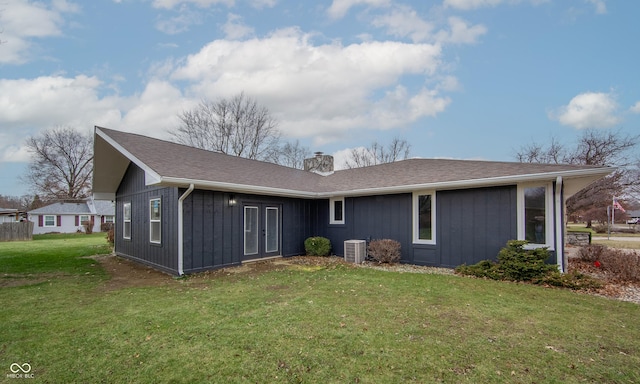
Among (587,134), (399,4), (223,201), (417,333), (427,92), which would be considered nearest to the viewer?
(417,333)

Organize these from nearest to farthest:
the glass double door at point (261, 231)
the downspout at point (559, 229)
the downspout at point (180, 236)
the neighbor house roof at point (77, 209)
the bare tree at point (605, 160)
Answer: the downspout at point (559, 229), the downspout at point (180, 236), the glass double door at point (261, 231), the bare tree at point (605, 160), the neighbor house roof at point (77, 209)

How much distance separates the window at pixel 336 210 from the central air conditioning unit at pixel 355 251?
1293 mm

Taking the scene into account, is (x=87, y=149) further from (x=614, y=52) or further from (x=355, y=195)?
(x=614, y=52)

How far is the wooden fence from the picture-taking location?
2014 cm

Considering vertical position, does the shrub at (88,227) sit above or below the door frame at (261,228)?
below

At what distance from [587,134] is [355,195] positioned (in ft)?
48.5

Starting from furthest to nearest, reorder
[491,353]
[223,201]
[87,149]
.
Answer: [87,149]
[223,201]
[491,353]

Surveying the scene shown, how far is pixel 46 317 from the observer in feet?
14.4

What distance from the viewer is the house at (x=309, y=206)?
7.17 m

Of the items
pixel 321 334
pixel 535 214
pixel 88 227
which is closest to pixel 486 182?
pixel 535 214

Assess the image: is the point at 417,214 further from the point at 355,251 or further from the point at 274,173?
the point at 274,173

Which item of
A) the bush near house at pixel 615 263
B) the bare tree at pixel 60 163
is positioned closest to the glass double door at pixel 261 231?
the bush near house at pixel 615 263

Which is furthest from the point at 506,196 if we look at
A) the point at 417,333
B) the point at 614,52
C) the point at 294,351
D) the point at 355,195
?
the point at 614,52

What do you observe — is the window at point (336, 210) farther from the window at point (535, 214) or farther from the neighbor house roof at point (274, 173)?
the window at point (535, 214)
